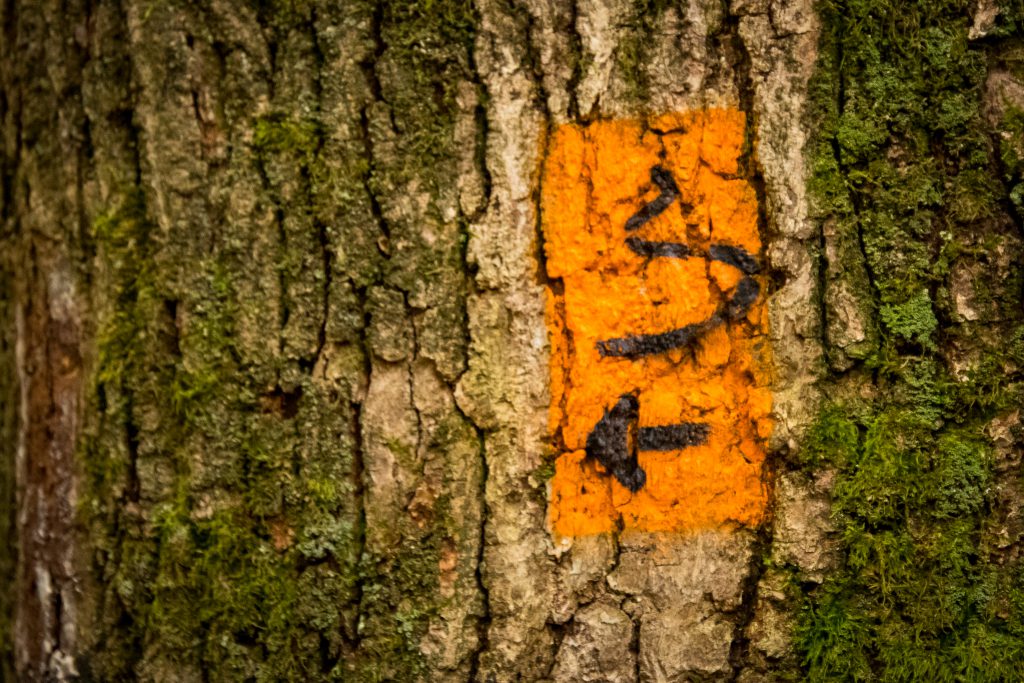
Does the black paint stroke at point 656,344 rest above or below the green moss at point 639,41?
below

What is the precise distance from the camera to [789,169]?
1402 millimetres

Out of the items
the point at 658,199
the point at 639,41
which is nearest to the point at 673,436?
the point at 658,199

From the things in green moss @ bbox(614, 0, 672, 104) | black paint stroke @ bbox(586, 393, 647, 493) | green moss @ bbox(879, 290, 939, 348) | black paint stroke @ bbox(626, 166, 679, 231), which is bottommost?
black paint stroke @ bbox(586, 393, 647, 493)

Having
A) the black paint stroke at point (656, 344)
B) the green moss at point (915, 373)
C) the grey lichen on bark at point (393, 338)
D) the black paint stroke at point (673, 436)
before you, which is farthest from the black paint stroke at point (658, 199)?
the black paint stroke at point (673, 436)

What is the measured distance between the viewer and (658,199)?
1402 millimetres

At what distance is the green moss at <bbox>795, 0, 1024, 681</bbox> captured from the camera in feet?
4.63

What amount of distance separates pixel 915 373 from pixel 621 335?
550mm

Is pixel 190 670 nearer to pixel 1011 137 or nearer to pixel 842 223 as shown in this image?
pixel 842 223

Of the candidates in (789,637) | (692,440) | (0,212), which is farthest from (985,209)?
(0,212)

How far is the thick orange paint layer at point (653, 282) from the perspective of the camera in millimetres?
1400

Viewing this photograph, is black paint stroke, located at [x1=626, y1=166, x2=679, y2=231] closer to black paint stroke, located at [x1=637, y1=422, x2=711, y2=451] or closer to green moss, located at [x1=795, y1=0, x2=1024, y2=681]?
green moss, located at [x1=795, y1=0, x2=1024, y2=681]

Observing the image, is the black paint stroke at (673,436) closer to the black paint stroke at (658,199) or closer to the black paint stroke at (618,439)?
the black paint stroke at (618,439)

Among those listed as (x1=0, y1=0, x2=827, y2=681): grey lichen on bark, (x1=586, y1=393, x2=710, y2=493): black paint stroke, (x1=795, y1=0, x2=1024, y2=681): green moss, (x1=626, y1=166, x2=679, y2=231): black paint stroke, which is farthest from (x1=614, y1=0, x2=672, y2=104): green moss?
(x1=586, y1=393, x2=710, y2=493): black paint stroke

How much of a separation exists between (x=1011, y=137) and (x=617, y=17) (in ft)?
2.49
